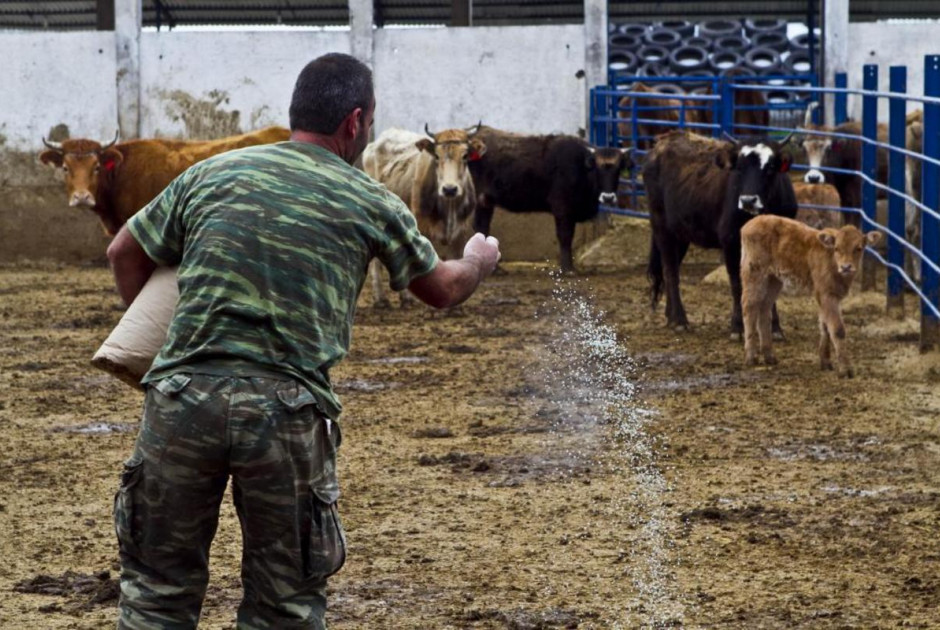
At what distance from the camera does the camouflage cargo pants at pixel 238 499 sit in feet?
10.6

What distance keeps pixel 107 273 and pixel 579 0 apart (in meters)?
9.52

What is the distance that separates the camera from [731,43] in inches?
894

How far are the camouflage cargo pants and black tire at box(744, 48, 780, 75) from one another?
19.0m

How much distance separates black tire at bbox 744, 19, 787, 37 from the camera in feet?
75.0

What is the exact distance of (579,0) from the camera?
22641 mm

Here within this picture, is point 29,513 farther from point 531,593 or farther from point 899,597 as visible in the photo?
point 899,597

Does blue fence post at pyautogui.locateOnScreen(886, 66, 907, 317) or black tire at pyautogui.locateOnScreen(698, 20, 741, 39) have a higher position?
black tire at pyautogui.locateOnScreen(698, 20, 741, 39)

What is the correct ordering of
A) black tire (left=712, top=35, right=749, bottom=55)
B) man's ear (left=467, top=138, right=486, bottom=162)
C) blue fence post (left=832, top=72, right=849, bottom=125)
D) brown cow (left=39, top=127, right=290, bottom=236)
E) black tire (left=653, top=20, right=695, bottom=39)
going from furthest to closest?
black tire (left=653, top=20, right=695, bottom=39) < black tire (left=712, top=35, right=749, bottom=55) < blue fence post (left=832, top=72, right=849, bottom=125) < man's ear (left=467, top=138, right=486, bottom=162) < brown cow (left=39, top=127, right=290, bottom=236)

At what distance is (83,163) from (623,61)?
10.7 meters

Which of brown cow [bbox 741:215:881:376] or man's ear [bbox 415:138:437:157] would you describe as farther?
man's ear [bbox 415:138:437:157]

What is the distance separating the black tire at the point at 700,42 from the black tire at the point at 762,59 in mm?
672

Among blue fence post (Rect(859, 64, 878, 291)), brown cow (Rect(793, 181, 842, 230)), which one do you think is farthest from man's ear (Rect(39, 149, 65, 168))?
blue fence post (Rect(859, 64, 878, 291))

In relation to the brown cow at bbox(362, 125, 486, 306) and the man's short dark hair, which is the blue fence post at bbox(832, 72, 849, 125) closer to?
the brown cow at bbox(362, 125, 486, 306)

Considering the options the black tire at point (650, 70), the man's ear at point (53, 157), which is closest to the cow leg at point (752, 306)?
the man's ear at point (53, 157)
